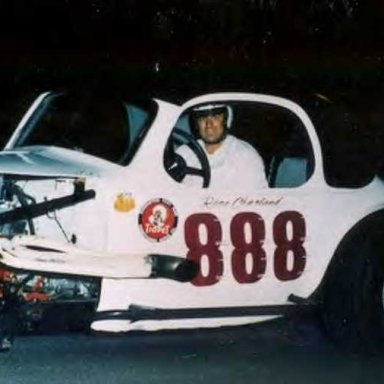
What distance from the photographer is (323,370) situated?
22.4 feet

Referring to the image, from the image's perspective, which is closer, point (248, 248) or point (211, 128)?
point (248, 248)

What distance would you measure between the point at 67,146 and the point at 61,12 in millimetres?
10009

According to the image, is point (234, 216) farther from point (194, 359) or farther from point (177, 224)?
point (194, 359)

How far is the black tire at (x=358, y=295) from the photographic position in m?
7.04

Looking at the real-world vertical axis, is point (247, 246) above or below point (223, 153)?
below

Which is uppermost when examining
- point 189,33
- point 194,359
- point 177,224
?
point 189,33

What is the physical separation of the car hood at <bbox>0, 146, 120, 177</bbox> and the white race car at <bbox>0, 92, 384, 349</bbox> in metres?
0.01

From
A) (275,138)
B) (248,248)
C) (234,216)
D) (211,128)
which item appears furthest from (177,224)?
(275,138)

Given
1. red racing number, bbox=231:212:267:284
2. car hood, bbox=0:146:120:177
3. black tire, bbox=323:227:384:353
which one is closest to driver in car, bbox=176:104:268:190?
red racing number, bbox=231:212:267:284

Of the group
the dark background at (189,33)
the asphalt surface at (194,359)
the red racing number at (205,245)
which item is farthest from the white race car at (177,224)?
the dark background at (189,33)

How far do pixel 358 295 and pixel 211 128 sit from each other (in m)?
1.34

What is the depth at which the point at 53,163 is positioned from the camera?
6512mm

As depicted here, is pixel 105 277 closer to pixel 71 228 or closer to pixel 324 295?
pixel 71 228

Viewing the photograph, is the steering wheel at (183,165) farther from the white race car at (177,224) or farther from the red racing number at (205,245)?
the red racing number at (205,245)
